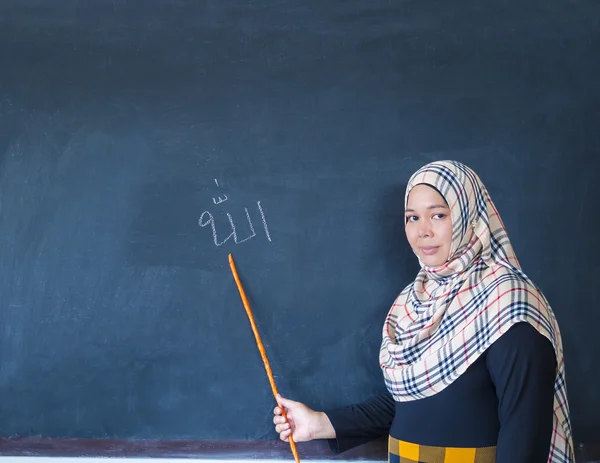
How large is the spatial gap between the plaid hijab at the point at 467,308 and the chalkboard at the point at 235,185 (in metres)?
0.27

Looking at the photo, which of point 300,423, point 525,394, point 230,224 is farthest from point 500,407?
point 230,224

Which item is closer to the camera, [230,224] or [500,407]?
[500,407]

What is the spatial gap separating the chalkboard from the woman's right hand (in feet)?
0.24

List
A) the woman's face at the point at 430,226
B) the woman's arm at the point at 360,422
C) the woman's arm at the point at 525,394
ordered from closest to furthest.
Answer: the woman's arm at the point at 525,394, the woman's face at the point at 430,226, the woman's arm at the point at 360,422

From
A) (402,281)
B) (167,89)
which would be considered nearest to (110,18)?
(167,89)

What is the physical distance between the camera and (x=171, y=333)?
173 centimetres

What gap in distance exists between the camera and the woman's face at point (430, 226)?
4.64 feet

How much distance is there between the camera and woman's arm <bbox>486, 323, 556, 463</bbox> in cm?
125

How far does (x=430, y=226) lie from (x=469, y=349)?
0.30 metres

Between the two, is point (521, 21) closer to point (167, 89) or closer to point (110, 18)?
point (167, 89)

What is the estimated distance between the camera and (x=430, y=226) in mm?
1434

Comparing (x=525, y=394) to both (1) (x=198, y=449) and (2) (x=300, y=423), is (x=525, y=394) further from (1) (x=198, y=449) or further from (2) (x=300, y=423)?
(1) (x=198, y=449)

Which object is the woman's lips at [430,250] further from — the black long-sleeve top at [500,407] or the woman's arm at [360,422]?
the woman's arm at [360,422]

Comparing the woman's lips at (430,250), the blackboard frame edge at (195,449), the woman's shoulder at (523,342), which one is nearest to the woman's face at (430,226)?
the woman's lips at (430,250)
